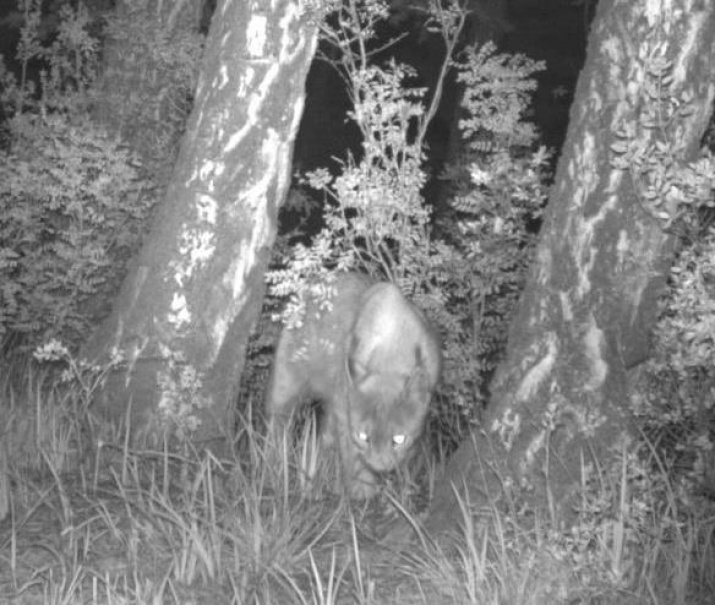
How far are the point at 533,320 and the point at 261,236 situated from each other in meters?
2.10

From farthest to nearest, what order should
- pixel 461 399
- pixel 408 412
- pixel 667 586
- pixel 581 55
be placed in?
1. pixel 581 55
2. pixel 461 399
3. pixel 408 412
4. pixel 667 586

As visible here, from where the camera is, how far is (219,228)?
722 cm

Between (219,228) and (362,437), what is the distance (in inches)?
52.9

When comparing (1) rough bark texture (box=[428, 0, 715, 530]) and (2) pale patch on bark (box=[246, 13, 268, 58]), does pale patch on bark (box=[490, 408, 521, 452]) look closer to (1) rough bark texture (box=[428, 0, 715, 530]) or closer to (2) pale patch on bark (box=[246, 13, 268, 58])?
(1) rough bark texture (box=[428, 0, 715, 530])

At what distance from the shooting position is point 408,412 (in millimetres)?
7027

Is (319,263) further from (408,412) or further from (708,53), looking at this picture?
(708,53)

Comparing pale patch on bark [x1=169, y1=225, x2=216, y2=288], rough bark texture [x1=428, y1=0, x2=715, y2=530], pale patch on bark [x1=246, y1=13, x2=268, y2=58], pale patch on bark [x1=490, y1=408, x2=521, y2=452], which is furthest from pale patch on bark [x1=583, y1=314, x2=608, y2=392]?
pale patch on bark [x1=246, y1=13, x2=268, y2=58]

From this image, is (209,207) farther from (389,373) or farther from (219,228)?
(389,373)

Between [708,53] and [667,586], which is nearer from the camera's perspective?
[667,586]

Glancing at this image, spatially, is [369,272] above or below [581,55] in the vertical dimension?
below

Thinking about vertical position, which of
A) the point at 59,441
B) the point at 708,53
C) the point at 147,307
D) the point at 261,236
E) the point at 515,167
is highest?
the point at 708,53

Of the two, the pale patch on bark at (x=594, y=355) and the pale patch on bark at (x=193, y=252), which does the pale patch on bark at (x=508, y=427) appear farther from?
the pale patch on bark at (x=193, y=252)

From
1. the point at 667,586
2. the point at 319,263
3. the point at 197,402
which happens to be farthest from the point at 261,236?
the point at 667,586

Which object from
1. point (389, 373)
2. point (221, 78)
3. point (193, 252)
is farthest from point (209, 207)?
point (389, 373)
